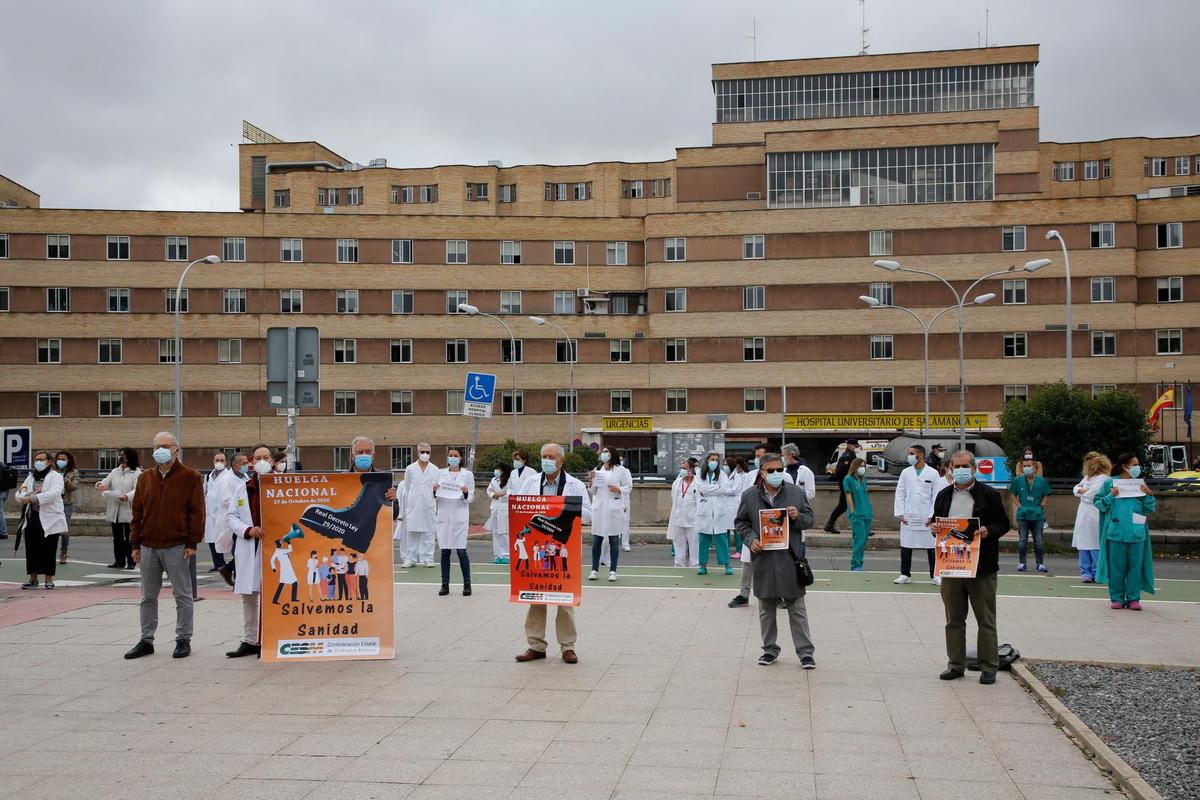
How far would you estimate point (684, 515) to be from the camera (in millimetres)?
19016

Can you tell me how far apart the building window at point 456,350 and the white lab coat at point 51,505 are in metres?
50.3

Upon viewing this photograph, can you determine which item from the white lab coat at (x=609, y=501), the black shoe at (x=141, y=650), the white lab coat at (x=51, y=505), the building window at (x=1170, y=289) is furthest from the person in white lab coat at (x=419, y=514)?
the building window at (x=1170, y=289)

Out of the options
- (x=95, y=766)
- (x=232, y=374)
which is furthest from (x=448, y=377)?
(x=95, y=766)

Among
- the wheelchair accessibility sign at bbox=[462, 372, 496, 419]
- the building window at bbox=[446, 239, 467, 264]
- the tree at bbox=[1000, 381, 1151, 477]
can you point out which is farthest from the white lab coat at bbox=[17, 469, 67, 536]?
the building window at bbox=[446, 239, 467, 264]

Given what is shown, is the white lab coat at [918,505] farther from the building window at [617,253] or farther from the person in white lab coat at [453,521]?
the building window at [617,253]

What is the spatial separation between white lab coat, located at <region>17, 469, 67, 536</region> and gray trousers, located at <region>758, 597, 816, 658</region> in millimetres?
11358

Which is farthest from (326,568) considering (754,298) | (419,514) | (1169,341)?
(1169,341)

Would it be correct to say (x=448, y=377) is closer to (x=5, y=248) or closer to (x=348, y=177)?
(x=348, y=177)

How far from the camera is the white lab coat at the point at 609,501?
17719 mm

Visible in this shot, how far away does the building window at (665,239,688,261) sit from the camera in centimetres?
6588

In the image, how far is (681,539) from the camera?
63.3 feet

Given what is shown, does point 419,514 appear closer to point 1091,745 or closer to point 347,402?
point 1091,745

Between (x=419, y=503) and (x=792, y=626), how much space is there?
32.9 feet

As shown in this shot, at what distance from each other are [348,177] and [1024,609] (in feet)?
236
